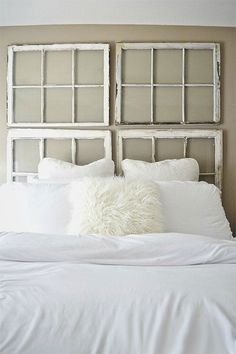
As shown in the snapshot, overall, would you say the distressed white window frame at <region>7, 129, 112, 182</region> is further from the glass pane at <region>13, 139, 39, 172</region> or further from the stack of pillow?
the stack of pillow

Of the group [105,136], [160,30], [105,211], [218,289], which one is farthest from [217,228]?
[160,30]

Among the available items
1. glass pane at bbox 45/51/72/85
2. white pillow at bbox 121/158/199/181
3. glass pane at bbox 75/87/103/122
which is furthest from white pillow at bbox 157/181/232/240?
glass pane at bbox 45/51/72/85

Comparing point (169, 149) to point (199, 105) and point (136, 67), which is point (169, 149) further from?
point (136, 67)

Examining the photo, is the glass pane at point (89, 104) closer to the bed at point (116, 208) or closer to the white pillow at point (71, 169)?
the bed at point (116, 208)

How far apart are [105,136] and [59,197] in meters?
0.76

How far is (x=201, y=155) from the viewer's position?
2475 mm

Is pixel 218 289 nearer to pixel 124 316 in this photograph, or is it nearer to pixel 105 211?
pixel 124 316

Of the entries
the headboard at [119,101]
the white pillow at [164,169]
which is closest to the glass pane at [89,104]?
the headboard at [119,101]

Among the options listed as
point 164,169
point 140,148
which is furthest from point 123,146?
point 164,169

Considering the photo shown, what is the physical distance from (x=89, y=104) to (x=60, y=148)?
42 centimetres

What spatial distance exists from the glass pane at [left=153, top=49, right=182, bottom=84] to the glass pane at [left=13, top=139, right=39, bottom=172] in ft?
3.63

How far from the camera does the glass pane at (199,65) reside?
245 centimetres

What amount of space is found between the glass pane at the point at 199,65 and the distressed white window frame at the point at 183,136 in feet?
1.32

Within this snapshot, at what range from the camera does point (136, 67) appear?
246 centimetres
